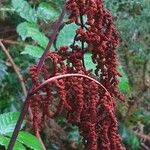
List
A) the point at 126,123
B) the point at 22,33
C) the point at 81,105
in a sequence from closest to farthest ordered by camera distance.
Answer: the point at 81,105, the point at 22,33, the point at 126,123

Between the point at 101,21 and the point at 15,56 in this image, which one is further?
the point at 15,56

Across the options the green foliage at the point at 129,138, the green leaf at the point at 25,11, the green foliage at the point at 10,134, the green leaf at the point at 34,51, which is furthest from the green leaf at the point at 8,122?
the green foliage at the point at 129,138

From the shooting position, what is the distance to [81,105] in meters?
0.84

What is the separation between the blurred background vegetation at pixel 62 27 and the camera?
1.88 metres

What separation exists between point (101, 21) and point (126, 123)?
1.48 meters

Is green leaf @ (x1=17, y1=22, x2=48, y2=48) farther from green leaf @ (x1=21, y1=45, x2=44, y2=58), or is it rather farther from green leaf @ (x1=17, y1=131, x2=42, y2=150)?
green leaf @ (x1=17, y1=131, x2=42, y2=150)

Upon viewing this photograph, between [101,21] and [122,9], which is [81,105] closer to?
[101,21]

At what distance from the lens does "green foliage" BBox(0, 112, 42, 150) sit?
3.78 feet

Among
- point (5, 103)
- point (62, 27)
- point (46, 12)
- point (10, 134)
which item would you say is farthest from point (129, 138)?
point (10, 134)

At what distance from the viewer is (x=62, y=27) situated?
1.72 m

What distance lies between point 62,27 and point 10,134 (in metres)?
0.59

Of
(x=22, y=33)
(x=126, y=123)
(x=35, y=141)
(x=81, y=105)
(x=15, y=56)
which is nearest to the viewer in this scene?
(x=81, y=105)

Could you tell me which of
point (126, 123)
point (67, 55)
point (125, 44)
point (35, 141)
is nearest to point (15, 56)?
point (125, 44)

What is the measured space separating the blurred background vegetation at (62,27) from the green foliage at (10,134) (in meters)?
0.40
